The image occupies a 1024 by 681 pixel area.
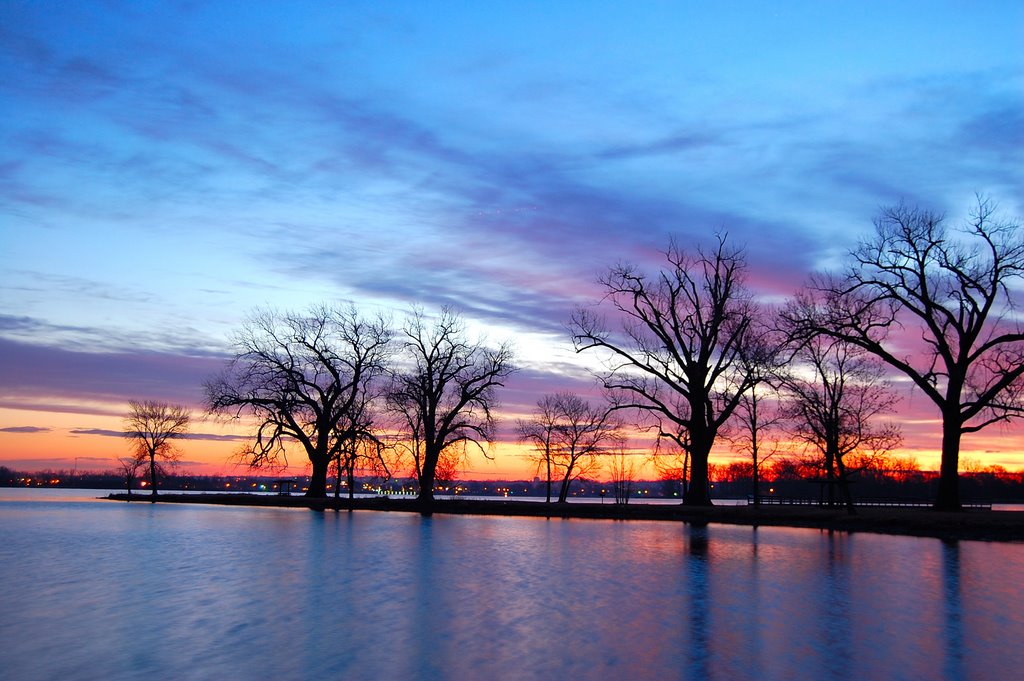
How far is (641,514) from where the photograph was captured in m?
52.2

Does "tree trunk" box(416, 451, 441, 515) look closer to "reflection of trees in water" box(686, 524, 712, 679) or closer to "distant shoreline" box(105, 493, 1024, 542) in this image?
"distant shoreline" box(105, 493, 1024, 542)

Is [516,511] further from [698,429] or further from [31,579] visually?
[31,579]

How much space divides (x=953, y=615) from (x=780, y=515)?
30.1 metres

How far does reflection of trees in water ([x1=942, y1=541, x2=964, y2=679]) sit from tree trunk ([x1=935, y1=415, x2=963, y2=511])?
12856 mm

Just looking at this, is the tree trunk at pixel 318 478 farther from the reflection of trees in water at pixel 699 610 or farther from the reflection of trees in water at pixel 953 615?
the reflection of trees in water at pixel 953 615

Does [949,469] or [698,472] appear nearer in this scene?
A: [949,469]

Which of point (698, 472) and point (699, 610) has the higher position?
point (698, 472)

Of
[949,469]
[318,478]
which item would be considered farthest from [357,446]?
[949,469]

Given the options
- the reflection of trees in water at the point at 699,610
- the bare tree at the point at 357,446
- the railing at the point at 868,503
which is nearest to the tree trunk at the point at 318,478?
the bare tree at the point at 357,446

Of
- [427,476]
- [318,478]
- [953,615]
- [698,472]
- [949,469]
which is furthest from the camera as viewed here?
[318,478]

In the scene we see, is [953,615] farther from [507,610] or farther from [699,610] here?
[507,610]

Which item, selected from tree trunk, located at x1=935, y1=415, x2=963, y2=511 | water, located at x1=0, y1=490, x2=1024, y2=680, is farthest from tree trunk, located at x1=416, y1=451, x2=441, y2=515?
tree trunk, located at x1=935, y1=415, x2=963, y2=511

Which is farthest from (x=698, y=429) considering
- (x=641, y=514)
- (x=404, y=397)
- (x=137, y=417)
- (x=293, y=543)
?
(x=137, y=417)

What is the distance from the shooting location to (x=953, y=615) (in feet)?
59.7
